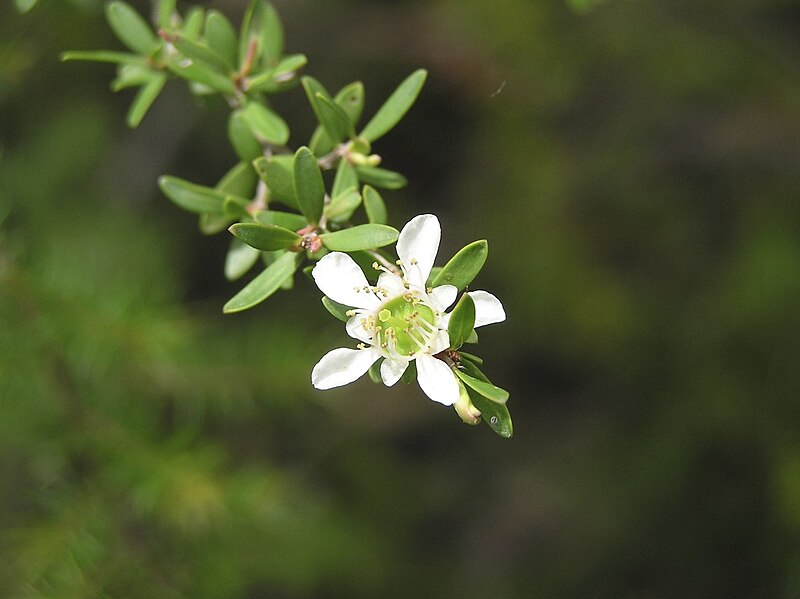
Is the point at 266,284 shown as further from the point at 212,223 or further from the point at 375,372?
the point at 212,223

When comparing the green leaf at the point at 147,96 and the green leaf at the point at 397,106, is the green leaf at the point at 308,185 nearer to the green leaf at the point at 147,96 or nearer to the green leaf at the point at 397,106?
the green leaf at the point at 397,106

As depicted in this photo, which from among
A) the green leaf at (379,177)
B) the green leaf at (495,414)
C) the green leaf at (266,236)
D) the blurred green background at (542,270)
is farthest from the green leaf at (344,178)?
the blurred green background at (542,270)

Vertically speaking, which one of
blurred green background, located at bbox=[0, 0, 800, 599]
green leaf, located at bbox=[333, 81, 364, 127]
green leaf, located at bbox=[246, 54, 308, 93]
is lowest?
blurred green background, located at bbox=[0, 0, 800, 599]

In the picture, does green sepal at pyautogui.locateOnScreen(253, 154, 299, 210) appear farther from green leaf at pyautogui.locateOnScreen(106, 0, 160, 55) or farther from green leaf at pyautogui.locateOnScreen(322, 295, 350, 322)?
green leaf at pyautogui.locateOnScreen(106, 0, 160, 55)

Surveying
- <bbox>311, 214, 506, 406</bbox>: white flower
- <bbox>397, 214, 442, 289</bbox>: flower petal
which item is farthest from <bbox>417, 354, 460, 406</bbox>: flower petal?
<bbox>397, 214, 442, 289</bbox>: flower petal

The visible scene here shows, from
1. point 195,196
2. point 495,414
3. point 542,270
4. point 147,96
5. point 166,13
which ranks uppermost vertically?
point 166,13

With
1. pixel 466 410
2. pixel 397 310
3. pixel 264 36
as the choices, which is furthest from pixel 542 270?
pixel 466 410
